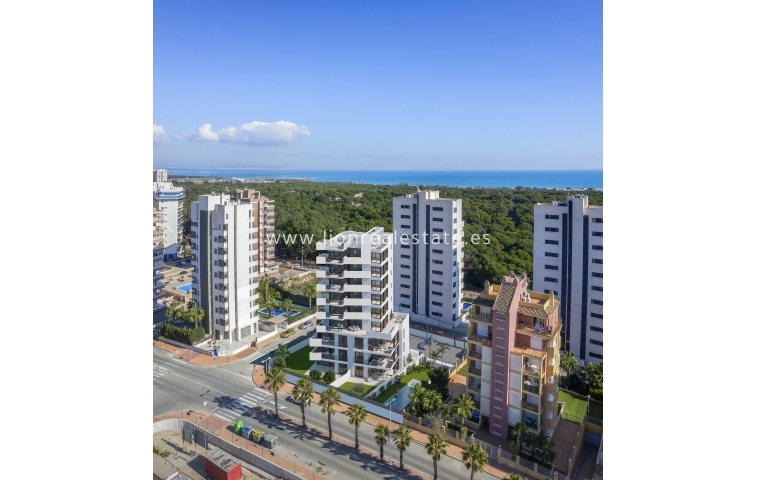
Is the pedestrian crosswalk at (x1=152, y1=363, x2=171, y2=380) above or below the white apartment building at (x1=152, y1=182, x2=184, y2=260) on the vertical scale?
below

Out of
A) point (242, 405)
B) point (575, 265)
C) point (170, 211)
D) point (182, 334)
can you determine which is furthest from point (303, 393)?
point (170, 211)

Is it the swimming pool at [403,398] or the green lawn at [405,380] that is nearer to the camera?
the swimming pool at [403,398]

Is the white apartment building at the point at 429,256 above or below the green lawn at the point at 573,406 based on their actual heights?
above

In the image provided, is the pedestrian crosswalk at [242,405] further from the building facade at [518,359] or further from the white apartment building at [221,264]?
the building facade at [518,359]

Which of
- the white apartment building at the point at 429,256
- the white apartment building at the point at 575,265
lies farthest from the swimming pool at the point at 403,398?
the white apartment building at the point at 575,265

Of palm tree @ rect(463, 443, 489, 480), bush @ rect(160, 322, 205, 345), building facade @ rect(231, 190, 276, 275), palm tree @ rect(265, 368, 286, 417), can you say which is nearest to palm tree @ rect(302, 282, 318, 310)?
building facade @ rect(231, 190, 276, 275)

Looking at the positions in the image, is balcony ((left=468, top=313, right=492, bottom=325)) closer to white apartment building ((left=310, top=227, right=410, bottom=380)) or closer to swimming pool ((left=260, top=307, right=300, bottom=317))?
white apartment building ((left=310, top=227, right=410, bottom=380))
